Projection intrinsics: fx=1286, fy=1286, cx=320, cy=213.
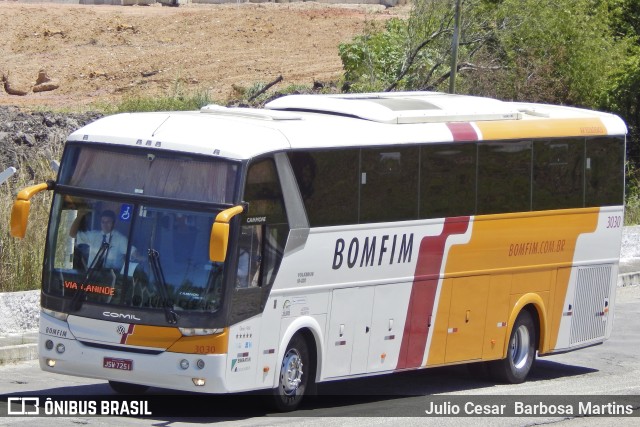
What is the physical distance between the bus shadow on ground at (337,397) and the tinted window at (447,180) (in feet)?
7.18

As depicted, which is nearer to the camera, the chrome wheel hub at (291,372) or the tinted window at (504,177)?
Answer: the chrome wheel hub at (291,372)

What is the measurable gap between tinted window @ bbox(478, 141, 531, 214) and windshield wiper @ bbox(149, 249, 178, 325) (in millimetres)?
4710

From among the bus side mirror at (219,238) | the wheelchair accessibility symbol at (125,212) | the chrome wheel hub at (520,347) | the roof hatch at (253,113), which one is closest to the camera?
the bus side mirror at (219,238)

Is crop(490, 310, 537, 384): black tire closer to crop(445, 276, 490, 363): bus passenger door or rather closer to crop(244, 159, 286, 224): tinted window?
crop(445, 276, 490, 363): bus passenger door

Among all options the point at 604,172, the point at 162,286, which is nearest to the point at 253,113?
the point at 162,286

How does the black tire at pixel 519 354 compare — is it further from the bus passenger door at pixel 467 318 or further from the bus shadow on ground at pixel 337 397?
the bus passenger door at pixel 467 318

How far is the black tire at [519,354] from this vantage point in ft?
53.0

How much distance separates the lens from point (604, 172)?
56.3 ft

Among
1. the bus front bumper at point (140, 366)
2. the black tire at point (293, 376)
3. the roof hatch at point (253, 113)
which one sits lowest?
the black tire at point (293, 376)

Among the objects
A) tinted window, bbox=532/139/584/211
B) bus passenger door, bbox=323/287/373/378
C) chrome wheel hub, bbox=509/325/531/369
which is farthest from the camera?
chrome wheel hub, bbox=509/325/531/369

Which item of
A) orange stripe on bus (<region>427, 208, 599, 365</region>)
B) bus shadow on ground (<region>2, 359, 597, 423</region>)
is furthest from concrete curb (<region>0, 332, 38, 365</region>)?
orange stripe on bus (<region>427, 208, 599, 365</region>)

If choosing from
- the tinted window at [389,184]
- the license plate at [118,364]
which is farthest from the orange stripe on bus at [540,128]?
the license plate at [118,364]

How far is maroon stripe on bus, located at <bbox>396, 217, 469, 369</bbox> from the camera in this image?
14484 millimetres

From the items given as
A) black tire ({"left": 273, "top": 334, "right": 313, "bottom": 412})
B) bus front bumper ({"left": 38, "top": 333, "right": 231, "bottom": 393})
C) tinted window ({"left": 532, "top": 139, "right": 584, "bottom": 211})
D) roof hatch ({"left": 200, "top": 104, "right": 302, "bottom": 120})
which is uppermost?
roof hatch ({"left": 200, "top": 104, "right": 302, "bottom": 120})
